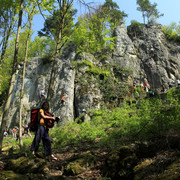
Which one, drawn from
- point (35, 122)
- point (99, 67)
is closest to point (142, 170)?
point (35, 122)

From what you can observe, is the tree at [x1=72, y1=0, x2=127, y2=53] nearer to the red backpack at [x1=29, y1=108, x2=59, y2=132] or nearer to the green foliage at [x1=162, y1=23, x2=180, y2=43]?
the green foliage at [x1=162, y1=23, x2=180, y2=43]

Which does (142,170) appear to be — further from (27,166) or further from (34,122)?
(34,122)

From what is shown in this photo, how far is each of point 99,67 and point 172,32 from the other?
2004 centimetres

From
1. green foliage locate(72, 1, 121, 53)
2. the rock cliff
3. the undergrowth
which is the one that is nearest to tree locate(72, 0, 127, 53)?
green foliage locate(72, 1, 121, 53)

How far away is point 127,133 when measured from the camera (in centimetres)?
702

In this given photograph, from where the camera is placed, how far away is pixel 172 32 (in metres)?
31.5

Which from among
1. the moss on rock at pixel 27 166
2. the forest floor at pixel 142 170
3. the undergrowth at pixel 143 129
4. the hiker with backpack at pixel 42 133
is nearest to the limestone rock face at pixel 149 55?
the undergrowth at pixel 143 129

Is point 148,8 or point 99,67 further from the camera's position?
point 148,8

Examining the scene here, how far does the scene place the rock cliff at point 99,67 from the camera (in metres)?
17.1

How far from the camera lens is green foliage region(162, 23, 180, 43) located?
31.2m

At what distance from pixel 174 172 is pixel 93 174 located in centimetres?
215

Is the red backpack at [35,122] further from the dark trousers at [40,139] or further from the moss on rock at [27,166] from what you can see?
the moss on rock at [27,166]

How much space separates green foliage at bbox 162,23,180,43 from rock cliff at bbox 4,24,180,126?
1.00 metres

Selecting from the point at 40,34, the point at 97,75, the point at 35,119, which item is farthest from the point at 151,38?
the point at 35,119
